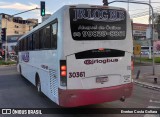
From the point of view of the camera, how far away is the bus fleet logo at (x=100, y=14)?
8501 millimetres

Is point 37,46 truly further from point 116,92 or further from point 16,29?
point 16,29

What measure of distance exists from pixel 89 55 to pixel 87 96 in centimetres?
122

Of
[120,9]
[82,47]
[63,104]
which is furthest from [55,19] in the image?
[63,104]

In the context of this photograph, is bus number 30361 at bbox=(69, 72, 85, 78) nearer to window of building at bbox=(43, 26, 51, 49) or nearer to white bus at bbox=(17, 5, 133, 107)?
white bus at bbox=(17, 5, 133, 107)

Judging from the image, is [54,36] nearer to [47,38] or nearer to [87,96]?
[47,38]

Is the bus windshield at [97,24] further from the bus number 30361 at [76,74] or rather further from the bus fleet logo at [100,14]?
the bus number 30361 at [76,74]

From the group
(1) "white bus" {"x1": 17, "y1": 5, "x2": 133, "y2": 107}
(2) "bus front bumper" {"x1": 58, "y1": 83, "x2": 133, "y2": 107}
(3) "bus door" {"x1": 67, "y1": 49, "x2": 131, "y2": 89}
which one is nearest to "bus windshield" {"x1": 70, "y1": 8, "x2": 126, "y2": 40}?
(1) "white bus" {"x1": 17, "y1": 5, "x2": 133, "y2": 107}

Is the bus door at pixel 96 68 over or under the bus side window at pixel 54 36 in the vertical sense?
under

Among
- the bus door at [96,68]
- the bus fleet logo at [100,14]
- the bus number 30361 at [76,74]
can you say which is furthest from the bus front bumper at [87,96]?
the bus fleet logo at [100,14]

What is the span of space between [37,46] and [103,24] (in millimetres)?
4347

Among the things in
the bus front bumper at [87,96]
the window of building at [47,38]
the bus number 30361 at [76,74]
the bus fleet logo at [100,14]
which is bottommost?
the bus front bumper at [87,96]

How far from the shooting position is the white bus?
27.0ft

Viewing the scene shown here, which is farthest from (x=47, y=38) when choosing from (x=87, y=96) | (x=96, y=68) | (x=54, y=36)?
(x=87, y=96)

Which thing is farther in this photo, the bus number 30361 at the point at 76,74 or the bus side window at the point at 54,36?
the bus side window at the point at 54,36
